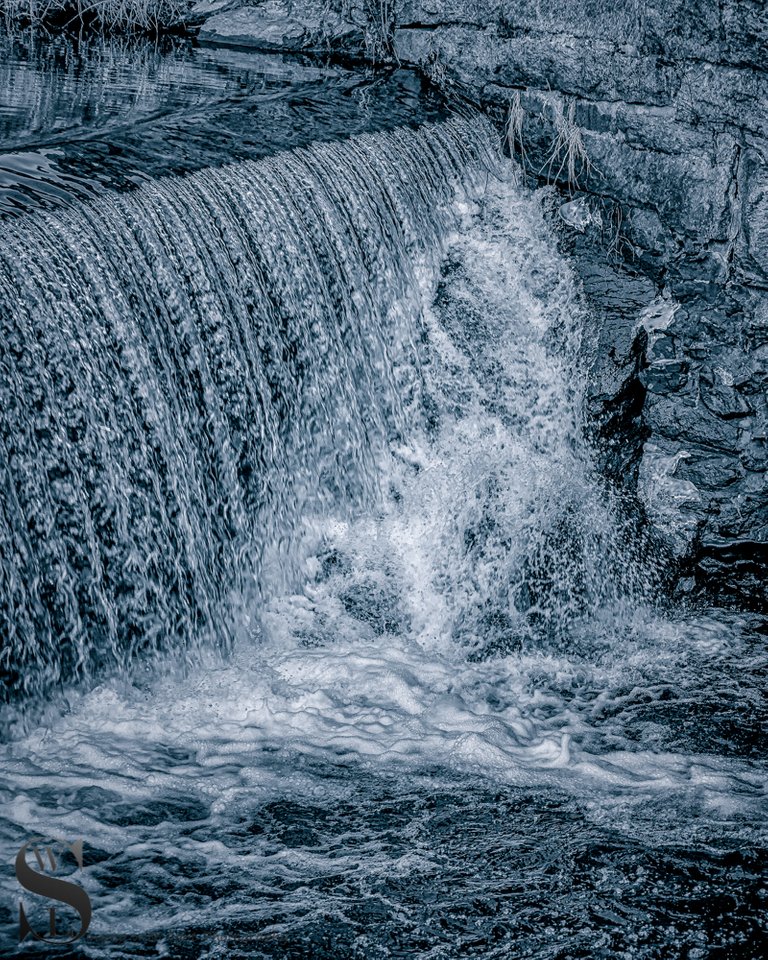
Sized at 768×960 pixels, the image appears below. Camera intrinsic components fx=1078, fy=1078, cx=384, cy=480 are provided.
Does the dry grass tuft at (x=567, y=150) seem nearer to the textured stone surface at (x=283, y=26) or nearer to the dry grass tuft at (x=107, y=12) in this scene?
the textured stone surface at (x=283, y=26)

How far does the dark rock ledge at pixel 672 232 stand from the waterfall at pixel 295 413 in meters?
0.23

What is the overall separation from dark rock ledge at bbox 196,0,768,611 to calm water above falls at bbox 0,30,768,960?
8.4 inches

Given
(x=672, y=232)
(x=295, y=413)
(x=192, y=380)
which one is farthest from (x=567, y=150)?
(x=192, y=380)

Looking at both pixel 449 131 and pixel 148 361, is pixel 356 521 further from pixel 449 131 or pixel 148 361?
pixel 449 131

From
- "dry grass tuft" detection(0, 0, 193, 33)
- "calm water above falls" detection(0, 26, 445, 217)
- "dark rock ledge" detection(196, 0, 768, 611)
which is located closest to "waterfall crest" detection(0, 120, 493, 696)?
"calm water above falls" detection(0, 26, 445, 217)

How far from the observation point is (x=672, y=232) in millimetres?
5008

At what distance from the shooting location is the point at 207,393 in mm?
4035

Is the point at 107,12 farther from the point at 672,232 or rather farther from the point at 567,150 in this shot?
the point at 672,232

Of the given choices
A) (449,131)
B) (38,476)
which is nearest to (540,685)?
(38,476)

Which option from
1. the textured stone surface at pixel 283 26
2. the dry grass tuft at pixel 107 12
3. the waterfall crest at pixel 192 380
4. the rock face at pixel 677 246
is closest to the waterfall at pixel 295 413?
the waterfall crest at pixel 192 380

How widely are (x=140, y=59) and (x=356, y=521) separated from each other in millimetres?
3377

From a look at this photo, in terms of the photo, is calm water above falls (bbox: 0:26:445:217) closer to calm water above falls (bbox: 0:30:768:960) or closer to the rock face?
calm water above falls (bbox: 0:30:768:960)

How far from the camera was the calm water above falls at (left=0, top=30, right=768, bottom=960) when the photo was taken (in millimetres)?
2865

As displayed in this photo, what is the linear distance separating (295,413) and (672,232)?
199cm
